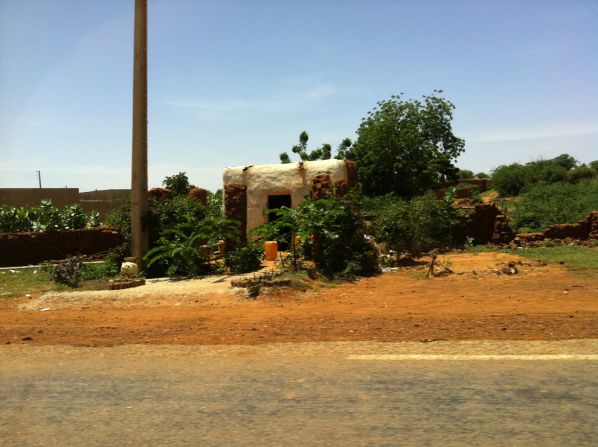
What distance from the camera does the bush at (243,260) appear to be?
13.1 m

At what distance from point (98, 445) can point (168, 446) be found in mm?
516

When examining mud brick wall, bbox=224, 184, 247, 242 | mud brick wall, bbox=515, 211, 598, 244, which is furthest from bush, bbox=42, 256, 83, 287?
mud brick wall, bbox=515, 211, 598, 244

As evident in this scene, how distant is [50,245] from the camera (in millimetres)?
17719

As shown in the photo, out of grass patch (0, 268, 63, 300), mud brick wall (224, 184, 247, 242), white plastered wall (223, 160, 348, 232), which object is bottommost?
grass patch (0, 268, 63, 300)

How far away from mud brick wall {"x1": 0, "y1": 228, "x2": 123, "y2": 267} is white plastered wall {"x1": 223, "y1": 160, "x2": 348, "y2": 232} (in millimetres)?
4731

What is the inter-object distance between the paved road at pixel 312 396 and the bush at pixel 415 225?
29.6ft

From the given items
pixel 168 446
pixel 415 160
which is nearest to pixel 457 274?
pixel 168 446

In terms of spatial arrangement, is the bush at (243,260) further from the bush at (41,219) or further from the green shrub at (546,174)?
the green shrub at (546,174)

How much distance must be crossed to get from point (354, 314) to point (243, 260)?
547 centimetres

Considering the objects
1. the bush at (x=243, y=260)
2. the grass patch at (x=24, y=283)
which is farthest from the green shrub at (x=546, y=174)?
the grass patch at (x=24, y=283)

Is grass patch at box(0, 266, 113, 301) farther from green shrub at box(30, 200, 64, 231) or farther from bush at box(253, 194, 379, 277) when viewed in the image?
bush at box(253, 194, 379, 277)

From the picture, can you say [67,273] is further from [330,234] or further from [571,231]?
[571,231]

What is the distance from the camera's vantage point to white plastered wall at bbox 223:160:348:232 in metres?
17.4

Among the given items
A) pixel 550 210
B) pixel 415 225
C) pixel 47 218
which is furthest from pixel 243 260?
pixel 550 210
